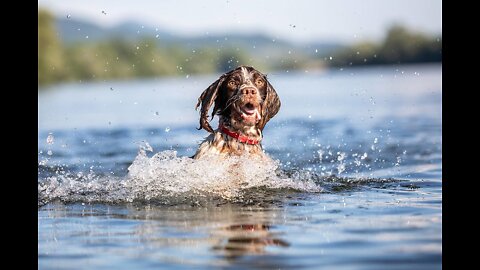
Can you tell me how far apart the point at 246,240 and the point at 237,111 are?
11.7 ft

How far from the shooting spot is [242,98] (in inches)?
432

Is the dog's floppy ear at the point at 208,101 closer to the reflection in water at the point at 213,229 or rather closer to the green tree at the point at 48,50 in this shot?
the reflection in water at the point at 213,229

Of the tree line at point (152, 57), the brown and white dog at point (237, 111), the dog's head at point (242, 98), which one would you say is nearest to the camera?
the dog's head at point (242, 98)

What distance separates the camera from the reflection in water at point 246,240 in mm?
7356

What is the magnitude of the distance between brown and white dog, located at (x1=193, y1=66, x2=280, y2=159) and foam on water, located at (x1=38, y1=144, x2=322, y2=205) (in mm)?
165

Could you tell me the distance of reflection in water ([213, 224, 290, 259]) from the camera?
7.36 meters

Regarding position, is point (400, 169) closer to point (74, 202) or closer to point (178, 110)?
point (74, 202)

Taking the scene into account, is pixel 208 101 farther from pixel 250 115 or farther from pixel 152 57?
pixel 152 57

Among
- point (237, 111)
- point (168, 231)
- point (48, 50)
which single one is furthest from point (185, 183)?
point (48, 50)

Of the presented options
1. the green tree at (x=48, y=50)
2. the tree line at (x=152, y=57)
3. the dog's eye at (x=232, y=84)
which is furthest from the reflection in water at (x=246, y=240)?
the tree line at (x=152, y=57)

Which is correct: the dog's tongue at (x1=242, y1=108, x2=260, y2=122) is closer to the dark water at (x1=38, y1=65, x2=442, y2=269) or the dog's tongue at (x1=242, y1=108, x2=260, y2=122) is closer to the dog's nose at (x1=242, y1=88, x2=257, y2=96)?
the dog's nose at (x1=242, y1=88, x2=257, y2=96)

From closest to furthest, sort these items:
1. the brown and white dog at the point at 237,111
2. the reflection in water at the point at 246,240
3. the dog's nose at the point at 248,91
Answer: the reflection in water at the point at 246,240, the dog's nose at the point at 248,91, the brown and white dog at the point at 237,111

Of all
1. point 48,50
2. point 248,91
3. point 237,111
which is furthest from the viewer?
point 48,50

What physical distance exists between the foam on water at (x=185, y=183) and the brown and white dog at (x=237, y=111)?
0.16 meters
